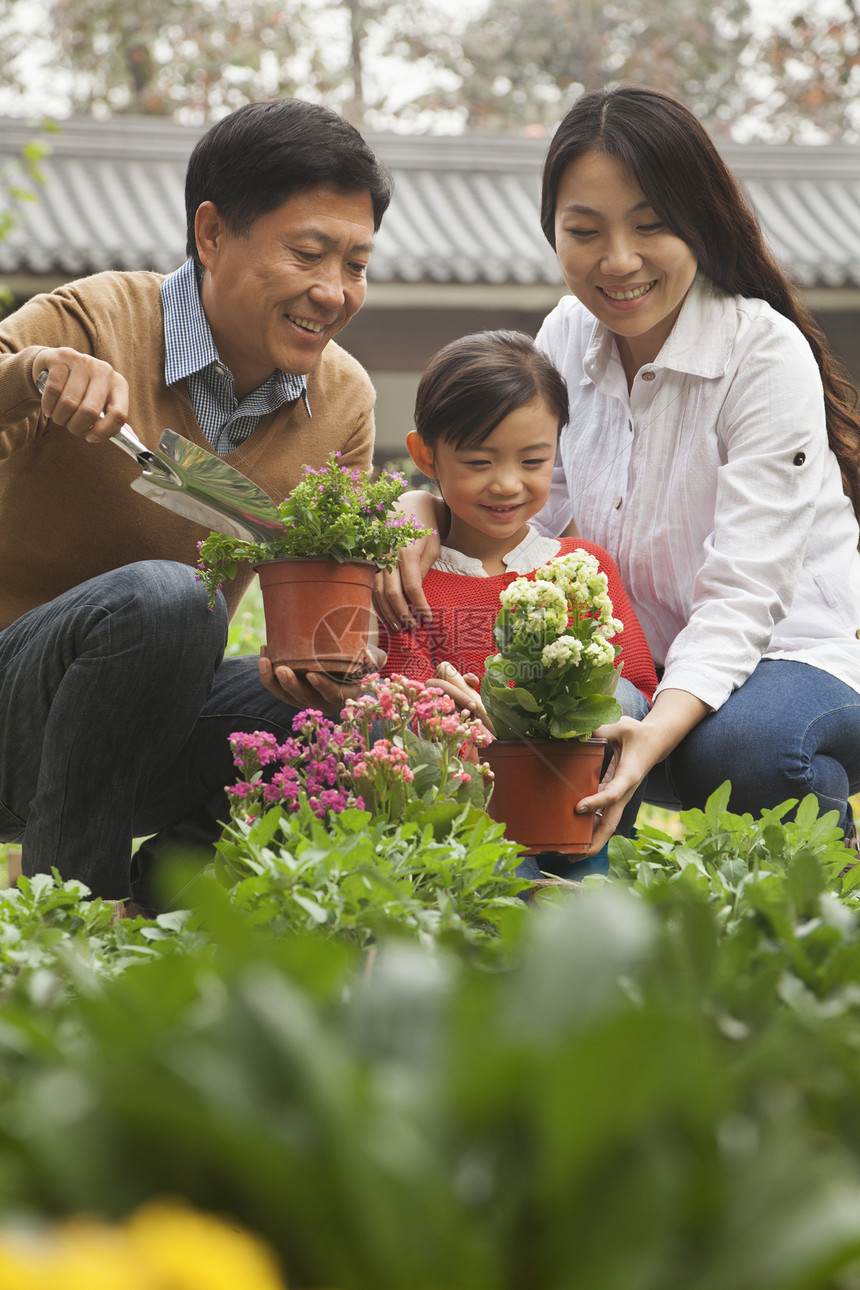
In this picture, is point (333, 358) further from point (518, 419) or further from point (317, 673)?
point (317, 673)

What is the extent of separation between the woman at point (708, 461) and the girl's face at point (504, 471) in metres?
0.24

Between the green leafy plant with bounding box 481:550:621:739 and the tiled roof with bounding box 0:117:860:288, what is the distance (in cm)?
559

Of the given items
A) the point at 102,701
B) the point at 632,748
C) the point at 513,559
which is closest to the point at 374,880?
the point at 632,748

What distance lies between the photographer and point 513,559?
8.06 ft

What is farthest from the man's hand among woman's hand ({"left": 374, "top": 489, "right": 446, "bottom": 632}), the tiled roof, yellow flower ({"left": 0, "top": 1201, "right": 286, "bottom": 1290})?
the tiled roof

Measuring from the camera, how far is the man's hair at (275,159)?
82.7 inches

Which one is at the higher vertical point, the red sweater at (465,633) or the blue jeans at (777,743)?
the red sweater at (465,633)

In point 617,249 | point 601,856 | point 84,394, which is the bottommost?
point 601,856

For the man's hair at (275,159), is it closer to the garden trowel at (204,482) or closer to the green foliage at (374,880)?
the garden trowel at (204,482)

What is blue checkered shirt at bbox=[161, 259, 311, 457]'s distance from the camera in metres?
2.29

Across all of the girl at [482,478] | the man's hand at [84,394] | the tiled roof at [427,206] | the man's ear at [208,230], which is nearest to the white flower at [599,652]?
the girl at [482,478]

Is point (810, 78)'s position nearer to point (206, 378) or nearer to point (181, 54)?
point (181, 54)

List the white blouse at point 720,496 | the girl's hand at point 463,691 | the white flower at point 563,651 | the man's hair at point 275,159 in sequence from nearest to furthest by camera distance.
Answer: the white flower at point 563,651
the girl's hand at point 463,691
the man's hair at point 275,159
the white blouse at point 720,496

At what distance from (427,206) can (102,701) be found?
740cm
